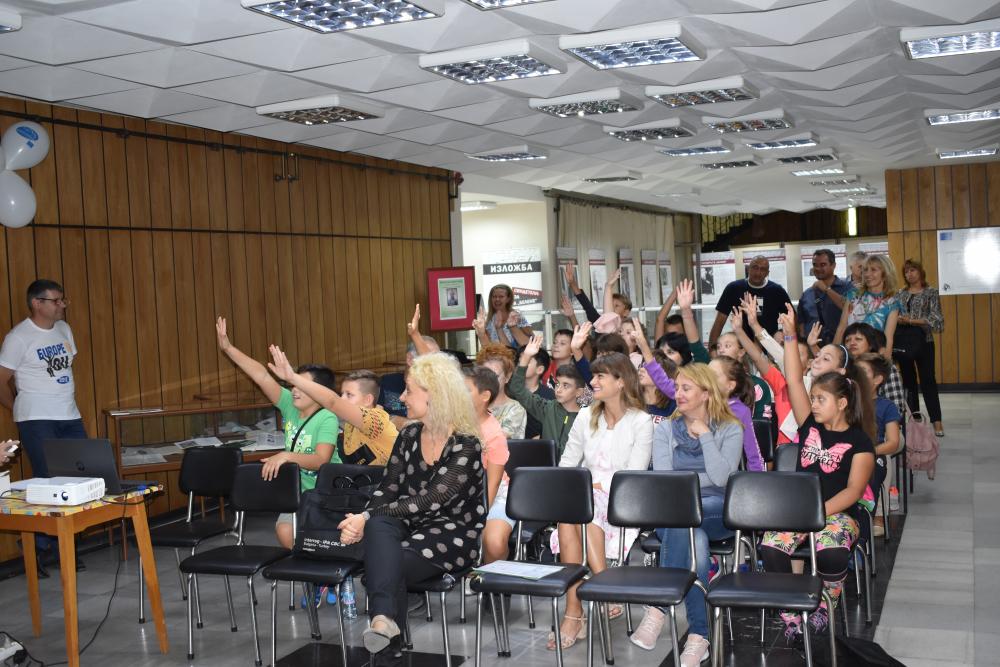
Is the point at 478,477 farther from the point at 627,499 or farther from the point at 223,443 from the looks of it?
the point at 223,443

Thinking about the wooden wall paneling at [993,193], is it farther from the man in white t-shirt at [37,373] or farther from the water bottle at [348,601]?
the man in white t-shirt at [37,373]

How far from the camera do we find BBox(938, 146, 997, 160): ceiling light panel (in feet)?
40.8

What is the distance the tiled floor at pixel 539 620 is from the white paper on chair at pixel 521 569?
0.50 metres

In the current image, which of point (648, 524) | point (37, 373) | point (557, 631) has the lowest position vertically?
point (557, 631)

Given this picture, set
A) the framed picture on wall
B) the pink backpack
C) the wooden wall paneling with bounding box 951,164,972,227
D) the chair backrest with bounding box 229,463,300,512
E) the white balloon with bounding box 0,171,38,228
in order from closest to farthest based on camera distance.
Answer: the chair backrest with bounding box 229,463,300,512 → the white balloon with bounding box 0,171,38,228 → the pink backpack → the framed picture on wall → the wooden wall paneling with bounding box 951,164,972,227

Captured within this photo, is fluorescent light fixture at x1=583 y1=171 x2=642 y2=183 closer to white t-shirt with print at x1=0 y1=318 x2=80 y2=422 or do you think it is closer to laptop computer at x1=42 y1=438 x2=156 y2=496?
white t-shirt with print at x1=0 y1=318 x2=80 y2=422

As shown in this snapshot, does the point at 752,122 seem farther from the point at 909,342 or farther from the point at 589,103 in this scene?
the point at 909,342

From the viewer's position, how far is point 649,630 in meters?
4.68

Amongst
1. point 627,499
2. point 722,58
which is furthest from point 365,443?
point 722,58

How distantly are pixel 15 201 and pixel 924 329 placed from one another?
853 cm

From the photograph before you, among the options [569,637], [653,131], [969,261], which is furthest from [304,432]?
[969,261]

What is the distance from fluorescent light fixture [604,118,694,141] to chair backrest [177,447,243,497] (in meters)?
5.35

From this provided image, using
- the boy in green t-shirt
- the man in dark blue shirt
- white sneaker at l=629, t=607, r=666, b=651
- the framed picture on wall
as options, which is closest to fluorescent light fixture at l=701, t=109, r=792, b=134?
the man in dark blue shirt

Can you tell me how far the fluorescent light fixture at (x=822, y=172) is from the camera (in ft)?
45.3
